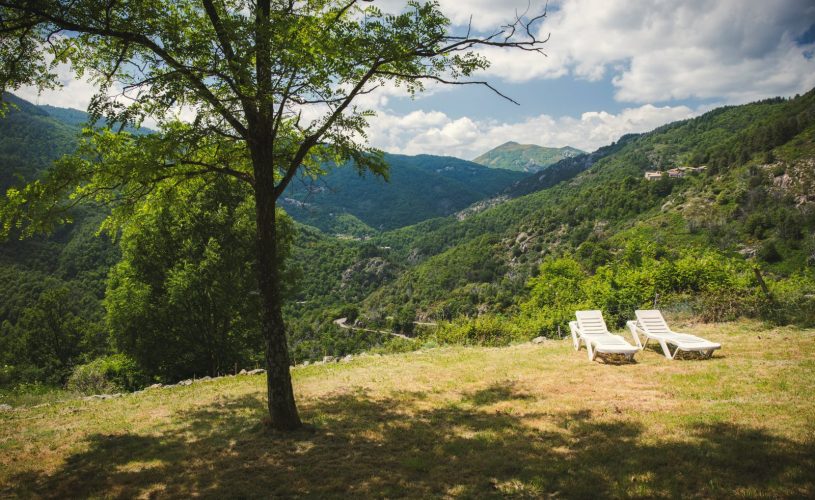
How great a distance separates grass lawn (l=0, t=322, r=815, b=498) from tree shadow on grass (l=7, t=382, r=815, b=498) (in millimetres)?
25

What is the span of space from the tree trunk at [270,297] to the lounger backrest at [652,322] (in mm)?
10920

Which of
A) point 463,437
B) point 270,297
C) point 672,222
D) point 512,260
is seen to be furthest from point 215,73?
point 512,260

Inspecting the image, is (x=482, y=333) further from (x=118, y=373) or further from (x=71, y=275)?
(x=71, y=275)

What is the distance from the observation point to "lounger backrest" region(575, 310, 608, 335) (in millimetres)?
12562

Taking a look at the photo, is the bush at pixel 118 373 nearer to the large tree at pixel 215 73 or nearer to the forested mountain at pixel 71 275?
the forested mountain at pixel 71 275

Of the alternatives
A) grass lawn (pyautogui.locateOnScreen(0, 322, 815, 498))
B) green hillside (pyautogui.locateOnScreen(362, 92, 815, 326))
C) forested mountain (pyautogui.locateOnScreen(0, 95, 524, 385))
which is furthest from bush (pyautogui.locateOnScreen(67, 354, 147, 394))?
green hillside (pyautogui.locateOnScreen(362, 92, 815, 326))

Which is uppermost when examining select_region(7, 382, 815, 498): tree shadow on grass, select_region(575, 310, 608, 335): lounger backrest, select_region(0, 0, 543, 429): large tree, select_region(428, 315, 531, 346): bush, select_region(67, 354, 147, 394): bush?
select_region(0, 0, 543, 429): large tree

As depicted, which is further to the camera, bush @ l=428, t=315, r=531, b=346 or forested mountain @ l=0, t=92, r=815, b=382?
bush @ l=428, t=315, r=531, b=346

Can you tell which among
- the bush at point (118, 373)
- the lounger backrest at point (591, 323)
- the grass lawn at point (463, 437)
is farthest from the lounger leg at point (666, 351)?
the bush at point (118, 373)

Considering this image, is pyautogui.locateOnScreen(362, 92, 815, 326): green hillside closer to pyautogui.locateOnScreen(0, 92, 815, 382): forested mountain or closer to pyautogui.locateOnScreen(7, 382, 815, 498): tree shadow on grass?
pyautogui.locateOnScreen(0, 92, 815, 382): forested mountain

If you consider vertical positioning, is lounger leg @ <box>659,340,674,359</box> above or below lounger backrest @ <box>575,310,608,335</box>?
below

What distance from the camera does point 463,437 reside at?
20.3ft

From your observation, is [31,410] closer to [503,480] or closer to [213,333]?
[213,333]

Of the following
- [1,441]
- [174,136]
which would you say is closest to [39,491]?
[1,441]
